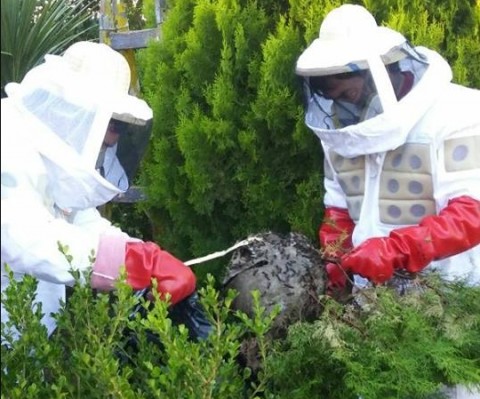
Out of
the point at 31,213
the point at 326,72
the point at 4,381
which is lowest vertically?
the point at 4,381

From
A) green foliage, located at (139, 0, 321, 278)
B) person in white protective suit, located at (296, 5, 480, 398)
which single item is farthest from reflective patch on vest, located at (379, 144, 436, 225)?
green foliage, located at (139, 0, 321, 278)

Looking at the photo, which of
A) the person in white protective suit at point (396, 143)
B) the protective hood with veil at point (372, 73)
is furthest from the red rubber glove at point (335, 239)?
the protective hood with veil at point (372, 73)

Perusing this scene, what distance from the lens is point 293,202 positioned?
4.14 metres

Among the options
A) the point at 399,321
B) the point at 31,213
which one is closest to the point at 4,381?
the point at 31,213

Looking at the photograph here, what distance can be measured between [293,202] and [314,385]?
1.51 meters

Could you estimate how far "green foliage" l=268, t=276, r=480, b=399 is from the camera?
254 cm

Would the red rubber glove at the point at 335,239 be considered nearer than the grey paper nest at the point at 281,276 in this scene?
No

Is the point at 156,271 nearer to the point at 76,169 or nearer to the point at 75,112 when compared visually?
the point at 76,169

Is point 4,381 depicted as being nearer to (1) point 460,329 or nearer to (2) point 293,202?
(1) point 460,329

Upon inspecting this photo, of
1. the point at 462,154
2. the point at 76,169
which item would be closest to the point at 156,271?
the point at 76,169

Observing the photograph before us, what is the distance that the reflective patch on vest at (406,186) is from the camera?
10.9ft

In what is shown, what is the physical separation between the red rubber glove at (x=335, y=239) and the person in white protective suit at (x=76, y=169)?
23.2 inches

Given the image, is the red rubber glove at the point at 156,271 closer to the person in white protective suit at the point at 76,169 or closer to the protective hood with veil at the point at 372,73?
the person in white protective suit at the point at 76,169

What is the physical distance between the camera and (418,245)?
312cm
